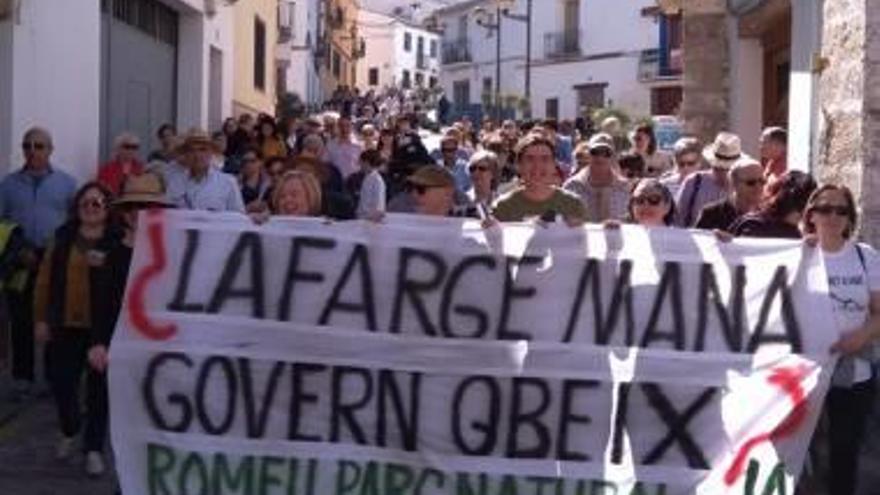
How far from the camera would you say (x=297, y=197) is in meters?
6.84

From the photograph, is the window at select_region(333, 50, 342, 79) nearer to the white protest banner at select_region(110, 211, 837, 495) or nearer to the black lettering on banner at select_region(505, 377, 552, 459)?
the white protest banner at select_region(110, 211, 837, 495)

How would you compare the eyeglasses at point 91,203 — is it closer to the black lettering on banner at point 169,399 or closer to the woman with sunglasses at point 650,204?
the black lettering on banner at point 169,399

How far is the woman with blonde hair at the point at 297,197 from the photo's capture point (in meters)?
6.82

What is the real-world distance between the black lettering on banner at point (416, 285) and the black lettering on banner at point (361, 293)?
0.30 ft

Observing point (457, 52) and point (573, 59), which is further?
point (457, 52)

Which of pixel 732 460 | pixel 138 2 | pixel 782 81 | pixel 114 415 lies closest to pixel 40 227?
pixel 114 415

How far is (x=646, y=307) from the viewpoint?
6117 mm

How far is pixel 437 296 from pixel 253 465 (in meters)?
0.96

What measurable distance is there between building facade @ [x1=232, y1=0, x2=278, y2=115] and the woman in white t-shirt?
1627 centimetres

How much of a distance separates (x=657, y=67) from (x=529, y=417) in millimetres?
41588

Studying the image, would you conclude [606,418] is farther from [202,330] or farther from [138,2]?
[138,2]

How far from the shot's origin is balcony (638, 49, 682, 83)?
145 feet

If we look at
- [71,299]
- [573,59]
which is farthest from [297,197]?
[573,59]

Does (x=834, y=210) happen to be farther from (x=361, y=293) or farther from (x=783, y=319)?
(x=361, y=293)
